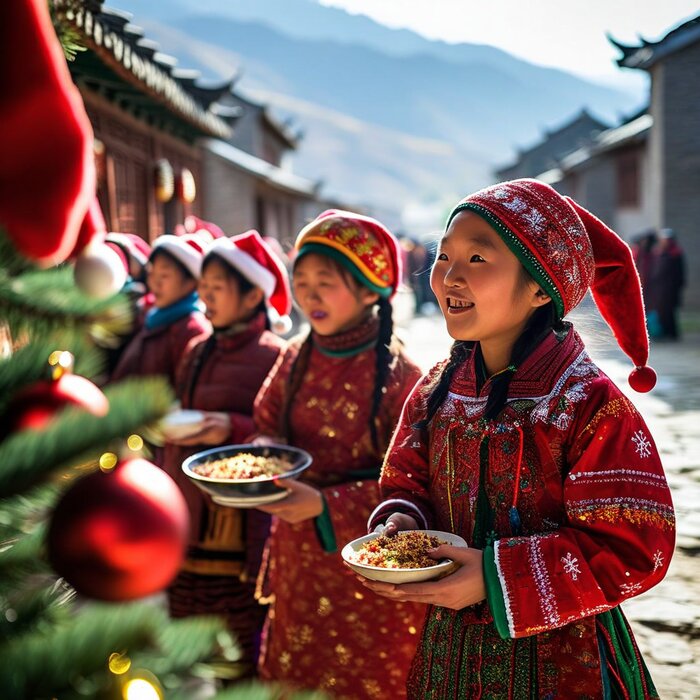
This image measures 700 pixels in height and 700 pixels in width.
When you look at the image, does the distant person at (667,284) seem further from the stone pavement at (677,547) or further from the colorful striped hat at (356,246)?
the colorful striped hat at (356,246)

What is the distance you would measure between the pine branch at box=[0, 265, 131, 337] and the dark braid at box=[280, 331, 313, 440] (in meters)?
2.27

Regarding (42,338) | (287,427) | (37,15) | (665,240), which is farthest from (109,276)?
(665,240)

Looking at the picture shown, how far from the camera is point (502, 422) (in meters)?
1.73

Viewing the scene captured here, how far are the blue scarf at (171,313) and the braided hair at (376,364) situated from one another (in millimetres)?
1325

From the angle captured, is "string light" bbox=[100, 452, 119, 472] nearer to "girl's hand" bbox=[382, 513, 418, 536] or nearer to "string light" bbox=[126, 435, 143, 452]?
"string light" bbox=[126, 435, 143, 452]

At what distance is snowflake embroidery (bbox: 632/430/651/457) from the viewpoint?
5.16 ft

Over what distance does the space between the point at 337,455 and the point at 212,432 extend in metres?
0.71

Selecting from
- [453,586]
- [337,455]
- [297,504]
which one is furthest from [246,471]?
[453,586]

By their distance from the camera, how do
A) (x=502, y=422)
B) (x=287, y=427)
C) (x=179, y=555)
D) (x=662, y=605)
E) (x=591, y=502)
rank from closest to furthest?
(x=179, y=555) < (x=591, y=502) < (x=502, y=422) < (x=287, y=427) < (x=662, y=605)

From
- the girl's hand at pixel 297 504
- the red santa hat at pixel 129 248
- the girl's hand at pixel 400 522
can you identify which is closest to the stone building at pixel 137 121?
the red santa hat at pixel 129 248

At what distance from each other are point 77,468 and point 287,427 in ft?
7.51

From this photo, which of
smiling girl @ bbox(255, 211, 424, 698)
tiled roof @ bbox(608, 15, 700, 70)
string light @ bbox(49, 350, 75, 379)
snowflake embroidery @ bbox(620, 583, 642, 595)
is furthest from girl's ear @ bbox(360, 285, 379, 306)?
tiled roof @ bbox(608, 15, 700, 70)

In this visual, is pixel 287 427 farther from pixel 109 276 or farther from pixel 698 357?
pixel 698 357

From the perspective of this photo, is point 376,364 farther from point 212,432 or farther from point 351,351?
point 212,432
